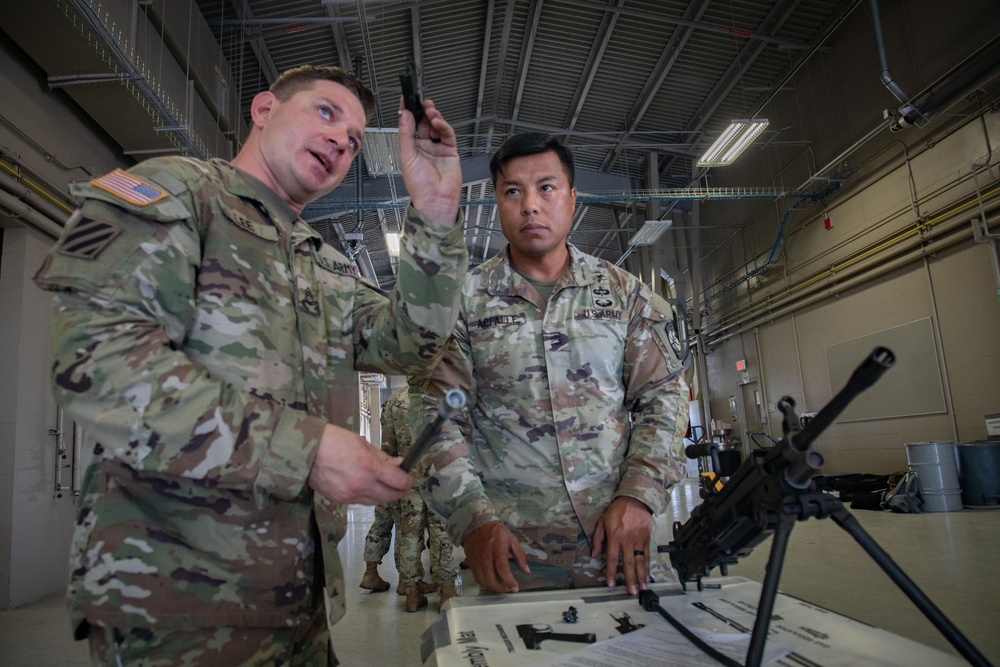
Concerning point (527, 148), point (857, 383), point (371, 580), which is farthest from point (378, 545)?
point (857, 383)

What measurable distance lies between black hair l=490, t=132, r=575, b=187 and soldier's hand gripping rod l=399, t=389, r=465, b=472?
1047mm

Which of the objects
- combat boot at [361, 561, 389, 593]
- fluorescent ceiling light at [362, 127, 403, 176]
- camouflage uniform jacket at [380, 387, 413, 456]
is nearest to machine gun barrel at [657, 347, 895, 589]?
camouflage uniform jacket at [380, 387, 413, 456]

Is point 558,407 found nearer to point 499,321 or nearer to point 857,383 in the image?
point 499,321

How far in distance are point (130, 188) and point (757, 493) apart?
0.92m

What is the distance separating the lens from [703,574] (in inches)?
41.8

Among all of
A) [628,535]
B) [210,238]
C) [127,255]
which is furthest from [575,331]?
[127,255]

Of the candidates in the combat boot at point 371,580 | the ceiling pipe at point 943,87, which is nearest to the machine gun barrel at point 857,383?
the combat boot at point 371,580

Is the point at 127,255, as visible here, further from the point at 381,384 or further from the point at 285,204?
the point at 381,384

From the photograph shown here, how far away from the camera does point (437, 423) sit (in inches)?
24.4

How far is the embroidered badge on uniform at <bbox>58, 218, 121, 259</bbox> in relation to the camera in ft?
2.28

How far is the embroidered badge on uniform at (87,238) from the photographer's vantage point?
695mm

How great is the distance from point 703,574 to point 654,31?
7.16m

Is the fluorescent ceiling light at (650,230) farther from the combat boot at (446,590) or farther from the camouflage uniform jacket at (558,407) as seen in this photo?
the camouflage uniform jacket at (558,407)

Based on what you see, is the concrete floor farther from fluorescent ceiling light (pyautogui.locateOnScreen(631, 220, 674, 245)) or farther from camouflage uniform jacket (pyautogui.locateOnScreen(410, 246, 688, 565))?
fluorescent ceiling light (pyautogui.locateOnScreen(631, 220, 674, 245))
